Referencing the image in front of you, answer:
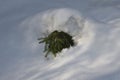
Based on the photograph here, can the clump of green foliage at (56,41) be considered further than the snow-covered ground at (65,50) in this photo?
Yes

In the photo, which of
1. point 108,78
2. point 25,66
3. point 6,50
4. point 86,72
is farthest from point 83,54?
point 6,50

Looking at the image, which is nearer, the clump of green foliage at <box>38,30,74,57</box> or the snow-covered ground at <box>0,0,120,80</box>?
the snow-covered ground at <box>0,0,120,80</box>

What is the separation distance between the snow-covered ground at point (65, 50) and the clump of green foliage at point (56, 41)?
95 millimetres

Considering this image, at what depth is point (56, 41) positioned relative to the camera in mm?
4340

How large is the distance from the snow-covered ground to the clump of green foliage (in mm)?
95

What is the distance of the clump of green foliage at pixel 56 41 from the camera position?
13.9ft

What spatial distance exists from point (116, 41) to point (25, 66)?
1489 mm

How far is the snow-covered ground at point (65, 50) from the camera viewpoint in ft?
12.3

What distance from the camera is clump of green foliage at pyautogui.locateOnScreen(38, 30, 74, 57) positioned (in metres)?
4.25

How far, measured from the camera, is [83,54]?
157 inches

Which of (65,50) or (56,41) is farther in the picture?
(56,41)

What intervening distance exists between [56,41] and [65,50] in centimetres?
25

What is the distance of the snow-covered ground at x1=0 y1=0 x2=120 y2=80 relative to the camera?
3.74 m

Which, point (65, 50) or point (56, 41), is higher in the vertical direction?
point (56, 41)
